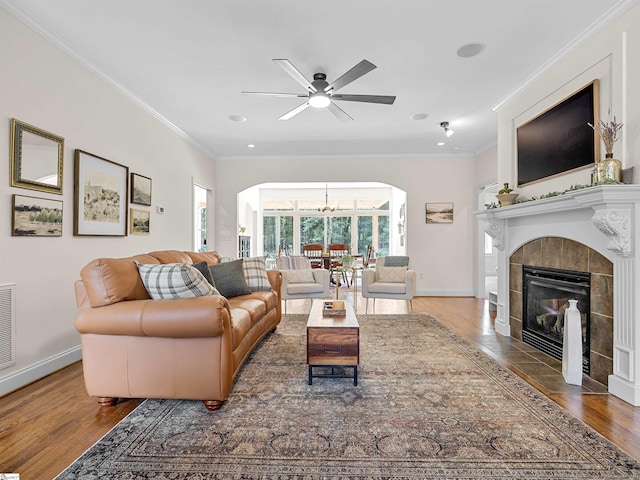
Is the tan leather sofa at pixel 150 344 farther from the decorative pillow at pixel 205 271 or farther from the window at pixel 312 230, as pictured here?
the window at pixel 312 230

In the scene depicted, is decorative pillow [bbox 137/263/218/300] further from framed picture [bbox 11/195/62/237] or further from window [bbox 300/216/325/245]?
window [bbox 300/216/325/245]

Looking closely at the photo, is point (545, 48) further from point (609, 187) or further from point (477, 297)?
point (477, 297)

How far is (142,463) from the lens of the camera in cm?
159

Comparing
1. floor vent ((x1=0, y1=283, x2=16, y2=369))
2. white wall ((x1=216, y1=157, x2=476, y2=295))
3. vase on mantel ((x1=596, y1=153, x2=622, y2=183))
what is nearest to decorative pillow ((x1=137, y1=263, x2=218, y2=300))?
floor vent ((x1=0, y1=283, x2=16, y2=369))

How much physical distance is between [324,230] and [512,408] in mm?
8350

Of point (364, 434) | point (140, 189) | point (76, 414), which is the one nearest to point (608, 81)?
point (364, 434)

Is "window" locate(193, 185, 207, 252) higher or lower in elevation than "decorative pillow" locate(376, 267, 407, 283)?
higher

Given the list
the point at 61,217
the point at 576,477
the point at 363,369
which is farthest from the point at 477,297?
the point at 61,217

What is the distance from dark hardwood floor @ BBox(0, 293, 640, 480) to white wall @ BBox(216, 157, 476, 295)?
3248mm

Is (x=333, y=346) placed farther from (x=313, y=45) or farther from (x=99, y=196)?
(x=99, y=196)

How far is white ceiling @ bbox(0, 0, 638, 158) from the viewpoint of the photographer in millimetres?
2385

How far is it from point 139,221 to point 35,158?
1.52 meters

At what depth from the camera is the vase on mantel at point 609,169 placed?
2281mm

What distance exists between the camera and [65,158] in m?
2.93
